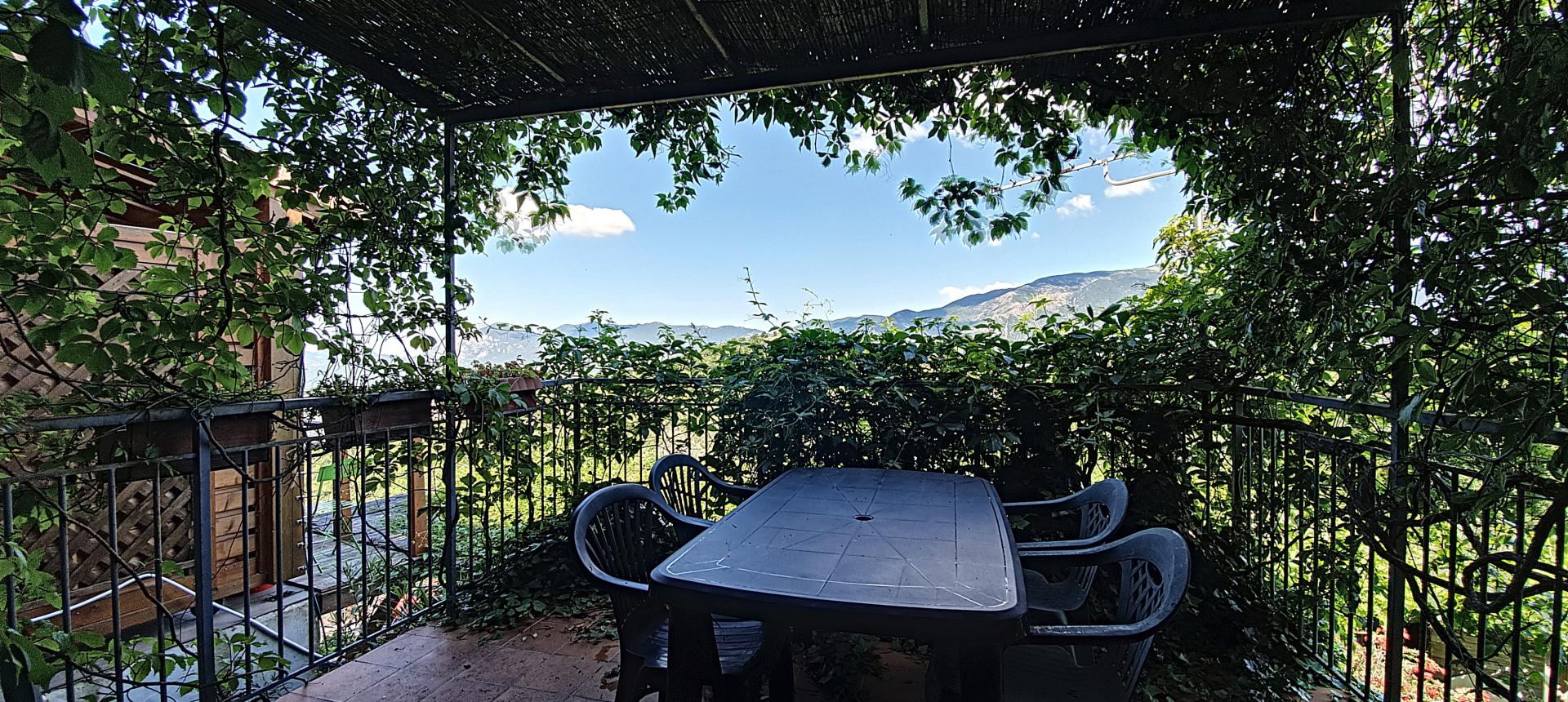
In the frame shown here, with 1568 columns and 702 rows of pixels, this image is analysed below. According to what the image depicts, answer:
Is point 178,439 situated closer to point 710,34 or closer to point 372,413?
point 372,413

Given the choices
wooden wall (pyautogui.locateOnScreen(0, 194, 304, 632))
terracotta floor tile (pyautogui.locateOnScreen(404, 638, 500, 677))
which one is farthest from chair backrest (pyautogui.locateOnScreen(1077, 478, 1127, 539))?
wooden wall (pyautogui.locateOnScreen(0, 194, 304, 632))

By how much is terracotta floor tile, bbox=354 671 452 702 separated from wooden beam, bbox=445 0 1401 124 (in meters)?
2.39

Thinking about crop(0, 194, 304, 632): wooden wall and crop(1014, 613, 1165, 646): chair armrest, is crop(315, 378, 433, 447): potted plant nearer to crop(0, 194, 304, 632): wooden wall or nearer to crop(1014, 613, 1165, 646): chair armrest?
crop(0, 194, 304, 632): wooden wall

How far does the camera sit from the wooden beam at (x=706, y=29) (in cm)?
216

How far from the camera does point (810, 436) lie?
9.79 feet

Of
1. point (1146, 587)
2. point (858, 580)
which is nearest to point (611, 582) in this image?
point (858, 580)

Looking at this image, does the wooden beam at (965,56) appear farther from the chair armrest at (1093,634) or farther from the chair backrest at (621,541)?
the chair armrest at (1093,634)

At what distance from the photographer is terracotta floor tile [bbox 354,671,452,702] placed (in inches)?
83.8

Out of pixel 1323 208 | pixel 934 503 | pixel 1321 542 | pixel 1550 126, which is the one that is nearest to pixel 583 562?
pixel 934 503

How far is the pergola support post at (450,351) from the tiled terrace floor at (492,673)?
288 millimetres

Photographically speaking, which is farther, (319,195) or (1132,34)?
(319,195)

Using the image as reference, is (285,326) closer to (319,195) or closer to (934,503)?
(319,195)

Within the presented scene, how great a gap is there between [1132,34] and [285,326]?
324cm

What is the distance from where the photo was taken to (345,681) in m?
2.24
